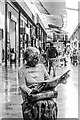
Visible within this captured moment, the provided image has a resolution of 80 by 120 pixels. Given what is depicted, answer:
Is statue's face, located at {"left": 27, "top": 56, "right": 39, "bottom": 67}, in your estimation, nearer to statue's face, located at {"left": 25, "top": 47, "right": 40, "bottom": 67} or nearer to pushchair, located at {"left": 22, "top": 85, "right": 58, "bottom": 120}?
statue's face, located at {"left": 25, "top": 47, "right": 40, "bottom": 67}

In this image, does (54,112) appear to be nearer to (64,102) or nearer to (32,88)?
(32,88)

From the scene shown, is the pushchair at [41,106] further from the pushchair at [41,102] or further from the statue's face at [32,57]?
the statue's face at [32,57]

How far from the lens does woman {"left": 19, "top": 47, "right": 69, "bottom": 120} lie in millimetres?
2571

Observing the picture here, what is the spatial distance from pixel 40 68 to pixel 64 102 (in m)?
5.16

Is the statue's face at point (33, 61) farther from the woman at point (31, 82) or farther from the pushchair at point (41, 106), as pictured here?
the pushchair at point (41, 106)

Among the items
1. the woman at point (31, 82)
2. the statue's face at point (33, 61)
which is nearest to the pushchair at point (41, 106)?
the woman at point (31, 82)

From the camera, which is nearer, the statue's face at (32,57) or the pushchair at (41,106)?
the pushchair at (41,106)

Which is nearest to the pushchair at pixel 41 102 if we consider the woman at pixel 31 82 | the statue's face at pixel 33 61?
the woman at pixel 31 82

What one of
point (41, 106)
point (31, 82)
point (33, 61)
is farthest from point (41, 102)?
point (33, 61)

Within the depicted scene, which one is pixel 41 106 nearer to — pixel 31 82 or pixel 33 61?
pixel 31 82

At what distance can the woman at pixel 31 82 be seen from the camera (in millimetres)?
2571

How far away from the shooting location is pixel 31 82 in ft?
8.61

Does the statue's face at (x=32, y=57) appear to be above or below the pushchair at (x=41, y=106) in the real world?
above

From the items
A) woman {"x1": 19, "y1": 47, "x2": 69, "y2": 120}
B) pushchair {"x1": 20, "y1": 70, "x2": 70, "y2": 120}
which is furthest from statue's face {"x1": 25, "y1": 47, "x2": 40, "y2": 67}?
pushchair {"x1": 20, "y1": 70, "x2": 70, "y2": 120}
